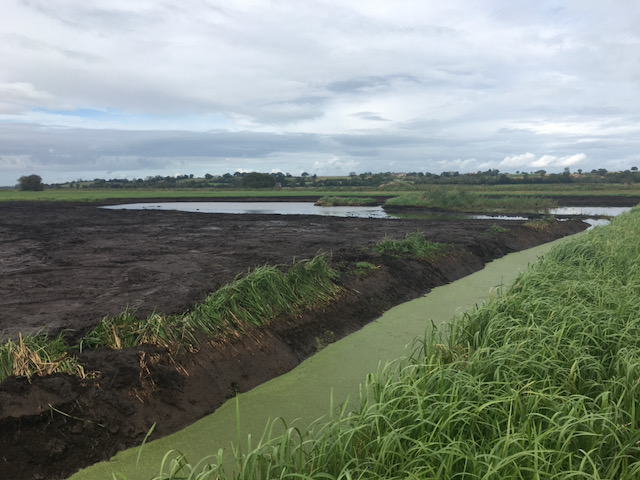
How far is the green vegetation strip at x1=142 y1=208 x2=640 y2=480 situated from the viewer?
2602 mm

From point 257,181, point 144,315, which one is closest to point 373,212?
point 144,315

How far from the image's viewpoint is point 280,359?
5742 millimetres

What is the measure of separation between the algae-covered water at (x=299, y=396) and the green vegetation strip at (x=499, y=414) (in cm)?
19

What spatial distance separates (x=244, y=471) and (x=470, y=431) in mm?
1521

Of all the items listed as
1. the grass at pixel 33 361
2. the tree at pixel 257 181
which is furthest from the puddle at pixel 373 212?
the tree at pixel 257 181

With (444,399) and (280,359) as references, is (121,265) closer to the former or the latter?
(280,359)

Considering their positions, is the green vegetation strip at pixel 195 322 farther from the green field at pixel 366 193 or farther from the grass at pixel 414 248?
the green field at pixel 366 193

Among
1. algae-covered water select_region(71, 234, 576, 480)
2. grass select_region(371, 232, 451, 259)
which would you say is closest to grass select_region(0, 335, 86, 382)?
algae-covered water select_region(71, 234, 576, 480)

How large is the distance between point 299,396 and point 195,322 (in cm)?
168

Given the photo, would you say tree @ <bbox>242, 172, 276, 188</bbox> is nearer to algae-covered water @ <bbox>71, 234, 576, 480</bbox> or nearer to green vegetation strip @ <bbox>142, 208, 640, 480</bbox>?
algae-covered water @ <bbox>71, 234, 576, 480</bbox>

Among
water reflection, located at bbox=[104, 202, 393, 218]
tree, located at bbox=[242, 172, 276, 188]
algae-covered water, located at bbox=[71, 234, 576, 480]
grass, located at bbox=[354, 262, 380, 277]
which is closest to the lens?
algae-covered water, located at bbox=[71, 234, 576, 480]

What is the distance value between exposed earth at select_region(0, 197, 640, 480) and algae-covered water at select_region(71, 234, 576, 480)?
0.17 m

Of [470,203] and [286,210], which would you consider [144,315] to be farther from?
[470,203]

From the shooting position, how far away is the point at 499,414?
10.4ft
